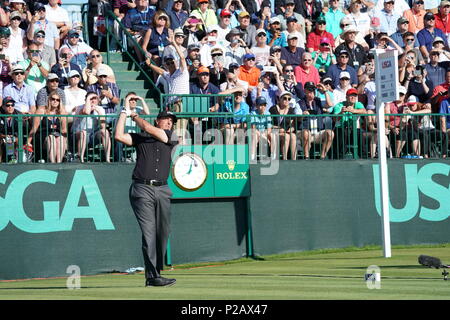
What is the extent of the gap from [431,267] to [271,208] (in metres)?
5.84

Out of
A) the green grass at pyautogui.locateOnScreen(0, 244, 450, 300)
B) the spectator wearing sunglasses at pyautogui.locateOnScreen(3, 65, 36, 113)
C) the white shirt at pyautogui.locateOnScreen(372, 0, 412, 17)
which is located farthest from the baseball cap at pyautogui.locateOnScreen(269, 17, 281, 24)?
the green grass at pyautogui.locateOnScreen(0, 244, 450, 300)

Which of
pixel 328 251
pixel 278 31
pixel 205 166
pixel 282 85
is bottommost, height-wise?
pixel 328 251

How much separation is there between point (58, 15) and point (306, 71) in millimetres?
5761

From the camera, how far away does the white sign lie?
15.9 meters

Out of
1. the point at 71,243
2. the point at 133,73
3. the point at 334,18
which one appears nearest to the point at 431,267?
the point at 71,243

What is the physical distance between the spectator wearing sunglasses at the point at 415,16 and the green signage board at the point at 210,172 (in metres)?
8.21

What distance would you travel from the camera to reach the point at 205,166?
18469 millimetres

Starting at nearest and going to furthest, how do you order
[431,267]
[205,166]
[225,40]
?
[431,267] → [205,166] → [225,40]

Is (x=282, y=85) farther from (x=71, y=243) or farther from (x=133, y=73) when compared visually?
(x=71, y=243)

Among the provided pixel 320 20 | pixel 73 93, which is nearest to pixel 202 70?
pixel 73 93

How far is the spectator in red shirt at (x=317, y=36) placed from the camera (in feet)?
76.1

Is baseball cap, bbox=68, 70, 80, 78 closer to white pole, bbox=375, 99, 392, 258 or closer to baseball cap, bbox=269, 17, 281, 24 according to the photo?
white pole, bbox=375, 99, 392, 258

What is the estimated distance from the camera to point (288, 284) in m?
11.9

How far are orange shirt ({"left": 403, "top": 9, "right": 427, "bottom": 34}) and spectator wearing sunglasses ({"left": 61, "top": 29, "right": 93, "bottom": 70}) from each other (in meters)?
9.26
